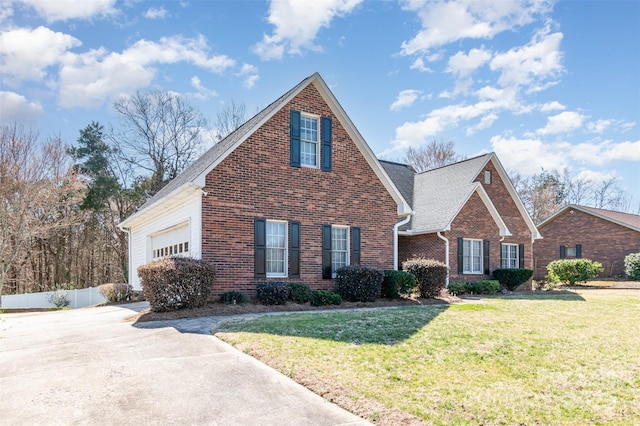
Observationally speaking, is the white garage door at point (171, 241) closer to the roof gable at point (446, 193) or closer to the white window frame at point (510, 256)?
the roof gable at point (446, 193)

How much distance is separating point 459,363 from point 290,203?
8.58m

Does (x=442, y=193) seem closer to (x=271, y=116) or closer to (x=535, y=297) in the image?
(x=535, y=297)

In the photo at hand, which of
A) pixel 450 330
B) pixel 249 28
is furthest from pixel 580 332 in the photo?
pixel 249 28

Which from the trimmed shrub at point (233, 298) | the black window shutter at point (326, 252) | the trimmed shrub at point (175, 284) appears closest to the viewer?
the trimmed shrub at point (175, 284)

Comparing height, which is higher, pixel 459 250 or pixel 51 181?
pixel 51 181

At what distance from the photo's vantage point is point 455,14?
1191 cm

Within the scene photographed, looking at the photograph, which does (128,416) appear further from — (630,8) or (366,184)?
(630,8)

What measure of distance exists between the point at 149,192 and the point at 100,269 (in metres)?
7.58

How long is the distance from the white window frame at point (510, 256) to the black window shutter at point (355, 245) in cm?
968

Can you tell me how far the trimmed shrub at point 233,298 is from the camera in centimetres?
1182

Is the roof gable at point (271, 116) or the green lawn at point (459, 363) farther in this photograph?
the roof gable at point (271, 116)

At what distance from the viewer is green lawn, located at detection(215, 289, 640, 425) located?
4305 millimetres

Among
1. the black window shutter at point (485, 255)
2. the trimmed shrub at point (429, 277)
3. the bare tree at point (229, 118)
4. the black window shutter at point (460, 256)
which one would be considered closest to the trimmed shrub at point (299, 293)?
the trimmed shrub at point (429, 277)

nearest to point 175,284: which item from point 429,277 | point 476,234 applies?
point 429,277
